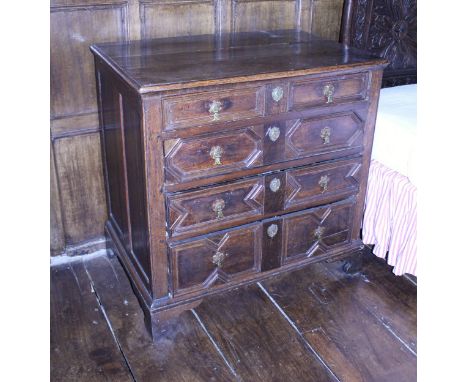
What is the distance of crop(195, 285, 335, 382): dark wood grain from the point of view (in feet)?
6.19

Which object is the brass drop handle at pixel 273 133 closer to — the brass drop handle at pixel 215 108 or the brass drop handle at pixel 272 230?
the brass drop handle at pixel 215 108

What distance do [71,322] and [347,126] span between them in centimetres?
136

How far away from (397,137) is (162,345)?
1292 mm

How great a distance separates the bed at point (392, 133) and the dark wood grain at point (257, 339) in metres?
0.63

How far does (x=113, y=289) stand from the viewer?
7.61 ft

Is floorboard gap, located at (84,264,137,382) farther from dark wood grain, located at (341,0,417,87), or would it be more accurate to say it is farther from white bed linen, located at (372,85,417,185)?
dark wood grain, located at (341,0,417,87)

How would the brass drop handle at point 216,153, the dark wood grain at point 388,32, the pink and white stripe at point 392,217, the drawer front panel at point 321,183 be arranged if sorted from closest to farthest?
the brass drop handle at point 216,153
the drawer front panel at point 321,183
the pink and white stripe at point 392,217
the dark wood grain at point 388,32

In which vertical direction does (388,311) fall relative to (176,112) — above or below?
below

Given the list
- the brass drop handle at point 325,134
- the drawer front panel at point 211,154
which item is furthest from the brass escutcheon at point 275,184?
the brass drop handle at point 325,134

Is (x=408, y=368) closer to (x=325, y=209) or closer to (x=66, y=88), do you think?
(x=325, y=209)

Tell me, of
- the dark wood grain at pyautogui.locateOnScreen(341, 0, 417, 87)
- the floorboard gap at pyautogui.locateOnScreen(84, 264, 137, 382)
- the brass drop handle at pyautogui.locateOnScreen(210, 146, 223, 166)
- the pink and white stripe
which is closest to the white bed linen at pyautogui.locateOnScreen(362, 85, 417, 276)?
the pink and white stripe

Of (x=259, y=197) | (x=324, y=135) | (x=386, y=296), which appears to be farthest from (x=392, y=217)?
→ (x=259, y=197)

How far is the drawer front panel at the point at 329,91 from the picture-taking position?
1830mm
